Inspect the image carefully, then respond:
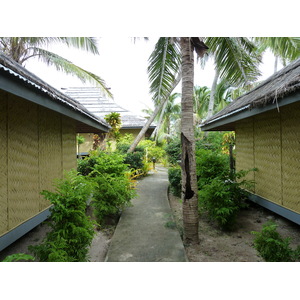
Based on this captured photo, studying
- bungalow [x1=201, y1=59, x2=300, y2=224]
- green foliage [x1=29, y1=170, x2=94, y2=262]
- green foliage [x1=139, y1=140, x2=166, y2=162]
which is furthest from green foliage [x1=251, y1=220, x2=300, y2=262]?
green foliage [x1=139, y1=140, x2=166, y2=162]

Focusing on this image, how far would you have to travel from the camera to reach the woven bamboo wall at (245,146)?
4.95 metres

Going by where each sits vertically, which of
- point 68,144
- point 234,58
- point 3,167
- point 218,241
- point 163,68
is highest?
point 234,58

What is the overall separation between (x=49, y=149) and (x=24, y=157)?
2.90ft

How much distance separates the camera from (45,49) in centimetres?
589

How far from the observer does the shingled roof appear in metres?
12.1

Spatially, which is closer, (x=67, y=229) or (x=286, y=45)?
(x=67, y=229)

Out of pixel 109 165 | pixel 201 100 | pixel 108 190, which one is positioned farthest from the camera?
pixel 201 100

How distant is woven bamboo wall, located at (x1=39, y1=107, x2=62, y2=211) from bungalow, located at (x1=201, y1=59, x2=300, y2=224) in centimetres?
342

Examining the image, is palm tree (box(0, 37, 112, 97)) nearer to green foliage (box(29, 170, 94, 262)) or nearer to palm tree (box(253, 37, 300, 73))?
palm tree (box(253, 37, 300, 73))

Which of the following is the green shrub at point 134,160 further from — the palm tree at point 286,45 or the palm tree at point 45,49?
the palm tree at point 286,45

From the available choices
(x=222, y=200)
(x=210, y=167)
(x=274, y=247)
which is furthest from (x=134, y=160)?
(x=274, y=247)

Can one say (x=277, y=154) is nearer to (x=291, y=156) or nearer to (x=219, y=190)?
(x=291, y=156)
